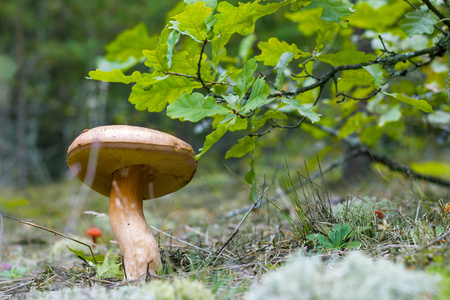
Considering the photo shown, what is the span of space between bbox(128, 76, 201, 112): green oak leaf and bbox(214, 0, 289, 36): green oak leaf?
0.90ft

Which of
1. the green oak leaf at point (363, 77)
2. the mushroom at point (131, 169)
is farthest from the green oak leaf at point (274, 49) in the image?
the mushroom at point (131, 169)

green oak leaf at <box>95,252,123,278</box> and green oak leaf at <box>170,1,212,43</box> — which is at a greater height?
green oak leaf at <box>170,1,212,43</box>

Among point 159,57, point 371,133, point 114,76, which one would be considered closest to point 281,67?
point 159,57

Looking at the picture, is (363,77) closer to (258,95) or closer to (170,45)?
(258,95)

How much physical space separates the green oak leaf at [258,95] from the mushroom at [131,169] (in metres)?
0.42

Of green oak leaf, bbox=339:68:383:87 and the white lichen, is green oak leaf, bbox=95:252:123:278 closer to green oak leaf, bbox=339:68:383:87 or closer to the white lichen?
the white lichen

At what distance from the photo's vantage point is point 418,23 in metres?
1.61

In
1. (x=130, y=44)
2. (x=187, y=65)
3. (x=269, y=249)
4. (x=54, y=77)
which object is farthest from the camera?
(x=54, y=77)

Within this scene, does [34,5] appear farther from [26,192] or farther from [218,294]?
[218,294]

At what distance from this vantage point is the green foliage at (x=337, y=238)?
145 cm

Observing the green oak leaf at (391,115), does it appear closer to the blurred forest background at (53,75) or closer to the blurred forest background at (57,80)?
the blurred forest background at (57,80)

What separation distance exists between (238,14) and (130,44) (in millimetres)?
960

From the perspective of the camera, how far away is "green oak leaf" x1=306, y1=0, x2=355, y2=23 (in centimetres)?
141

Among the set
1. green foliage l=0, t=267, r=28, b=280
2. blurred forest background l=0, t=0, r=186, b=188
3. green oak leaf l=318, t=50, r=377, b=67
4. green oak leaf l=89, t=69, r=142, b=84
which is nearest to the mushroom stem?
green oak leaf l=89, t=69, r=142, b=84
